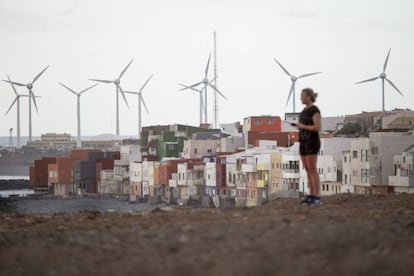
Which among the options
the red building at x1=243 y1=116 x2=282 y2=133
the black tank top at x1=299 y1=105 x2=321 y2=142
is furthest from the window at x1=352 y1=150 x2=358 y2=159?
the black tank top at x1=299 y1=105 x2=321 y2=142

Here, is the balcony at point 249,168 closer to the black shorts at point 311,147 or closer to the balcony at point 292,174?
the balcony at point 292,174

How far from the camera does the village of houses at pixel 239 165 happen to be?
91.0 metres

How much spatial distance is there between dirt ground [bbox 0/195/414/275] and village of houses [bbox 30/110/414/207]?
53.5 metres

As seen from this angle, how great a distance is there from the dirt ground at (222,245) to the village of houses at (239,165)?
5351 centimetres

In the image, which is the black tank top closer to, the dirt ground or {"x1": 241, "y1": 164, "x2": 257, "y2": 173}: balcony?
the dirt ground

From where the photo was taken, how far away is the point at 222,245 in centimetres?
1516

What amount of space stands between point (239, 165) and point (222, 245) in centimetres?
10114

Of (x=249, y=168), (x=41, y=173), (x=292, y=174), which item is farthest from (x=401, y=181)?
(x=41, y=173)

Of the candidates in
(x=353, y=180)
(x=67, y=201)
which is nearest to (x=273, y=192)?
(x=353, y=180)

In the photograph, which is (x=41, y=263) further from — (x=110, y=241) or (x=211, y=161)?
(x=211, y=161)

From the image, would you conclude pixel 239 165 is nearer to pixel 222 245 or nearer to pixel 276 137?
pixel 276 137

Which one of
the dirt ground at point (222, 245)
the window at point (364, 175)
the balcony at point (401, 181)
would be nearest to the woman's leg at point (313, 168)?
the dirt ground at point (222, 245)

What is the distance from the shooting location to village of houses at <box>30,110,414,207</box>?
91000 mm

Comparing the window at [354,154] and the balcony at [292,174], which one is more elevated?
the window at [354,154]
